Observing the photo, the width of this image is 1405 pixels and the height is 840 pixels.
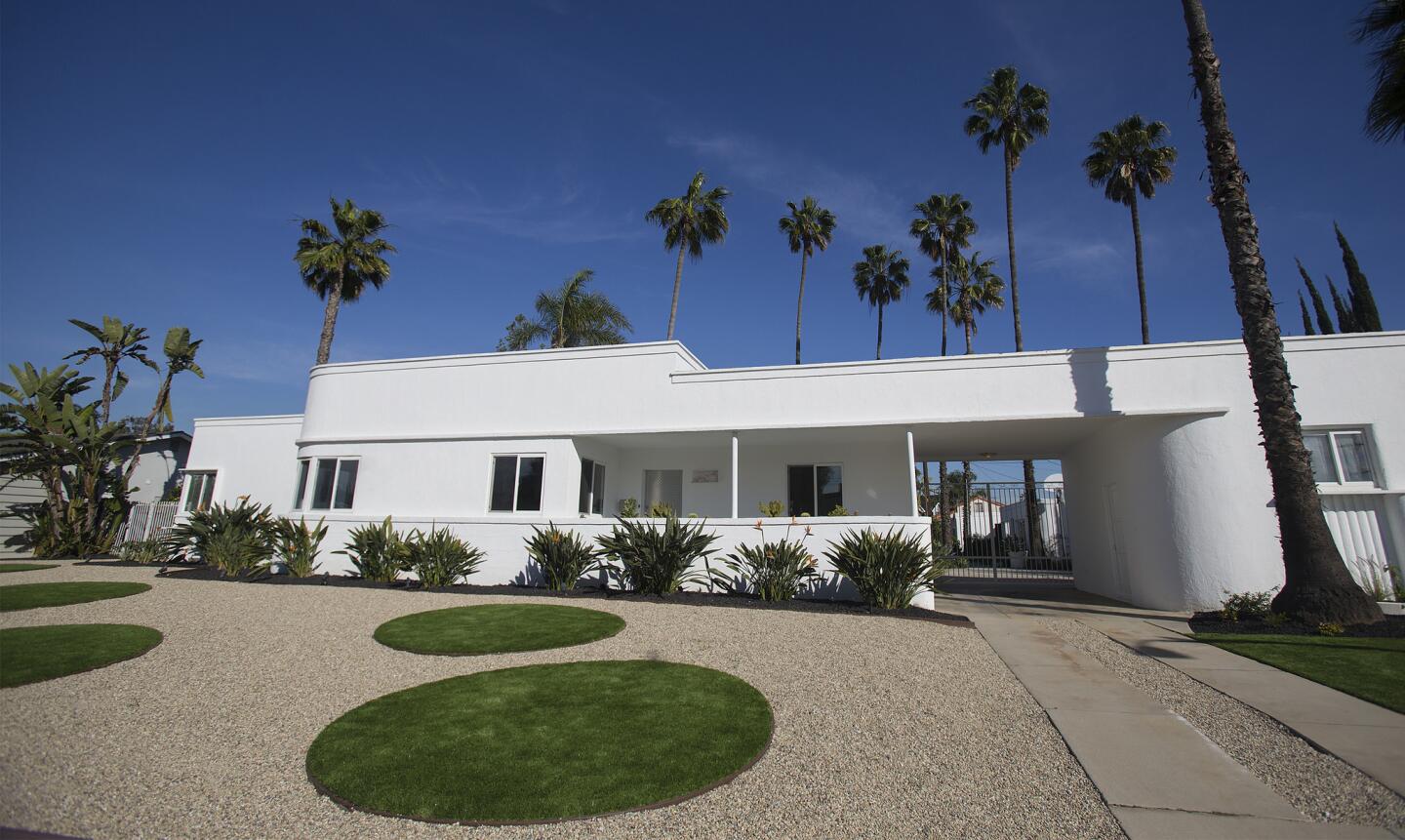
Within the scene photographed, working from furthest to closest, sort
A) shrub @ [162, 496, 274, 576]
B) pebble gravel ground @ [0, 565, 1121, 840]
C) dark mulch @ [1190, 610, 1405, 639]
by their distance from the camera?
shrub @ [162, 496, 274, 576]
dark mulch @ [1190, 610, 1405, 639]
pebble gravel ground @ [0, 565, 1121, 840]

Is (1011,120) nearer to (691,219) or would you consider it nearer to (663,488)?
(691,219)

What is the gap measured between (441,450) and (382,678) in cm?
912

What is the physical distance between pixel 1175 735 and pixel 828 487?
30.9 ft

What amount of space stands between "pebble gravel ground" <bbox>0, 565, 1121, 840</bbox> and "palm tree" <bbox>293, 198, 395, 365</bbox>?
17233mm

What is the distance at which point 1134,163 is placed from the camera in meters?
21.2

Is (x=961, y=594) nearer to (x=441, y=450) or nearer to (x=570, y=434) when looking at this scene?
(x=570, y=434)

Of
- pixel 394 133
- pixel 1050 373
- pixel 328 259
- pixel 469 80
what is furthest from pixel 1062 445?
pixel 328 259

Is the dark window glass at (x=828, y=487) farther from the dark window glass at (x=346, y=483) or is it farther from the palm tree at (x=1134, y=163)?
the palm tree at (x=1134, y=163)

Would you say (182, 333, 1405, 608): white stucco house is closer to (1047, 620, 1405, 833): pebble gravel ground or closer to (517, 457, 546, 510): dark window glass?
(517, 457, 546, 510): dark window glass

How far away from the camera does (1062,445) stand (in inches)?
580

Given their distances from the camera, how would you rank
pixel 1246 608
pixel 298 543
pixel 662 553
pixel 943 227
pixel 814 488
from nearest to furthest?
pixel 1246 608 < pixel 662 553 < pixel 298 543 < pixel 814 488 < pixel 943 227

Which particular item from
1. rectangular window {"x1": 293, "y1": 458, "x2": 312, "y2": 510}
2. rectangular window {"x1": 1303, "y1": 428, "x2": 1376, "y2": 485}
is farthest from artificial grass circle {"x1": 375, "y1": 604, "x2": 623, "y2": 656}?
rectangular window {"x1": 1303, "y1": 428, "x2": 1376, "y2": 485}

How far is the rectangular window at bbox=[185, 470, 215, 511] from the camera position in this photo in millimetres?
18562

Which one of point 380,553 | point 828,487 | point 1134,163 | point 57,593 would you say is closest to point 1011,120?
point 1134,163
